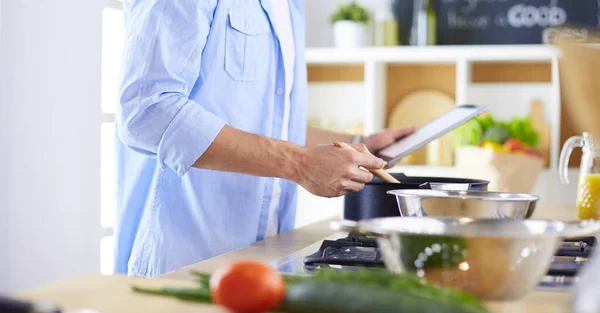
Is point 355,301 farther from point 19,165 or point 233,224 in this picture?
point 19,165

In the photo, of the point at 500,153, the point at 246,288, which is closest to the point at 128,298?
the point at 246,288

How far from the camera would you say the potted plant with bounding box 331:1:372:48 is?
4.43 m

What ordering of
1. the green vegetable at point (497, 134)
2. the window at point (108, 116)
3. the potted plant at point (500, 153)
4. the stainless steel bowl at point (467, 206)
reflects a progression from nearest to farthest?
the stainless steel bowl at point (467, 206) → the window at point (108, 116) → the potted plant at point (500, 153) → the green vegetable at point (497, 134)

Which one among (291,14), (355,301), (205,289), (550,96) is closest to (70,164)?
(291,14)

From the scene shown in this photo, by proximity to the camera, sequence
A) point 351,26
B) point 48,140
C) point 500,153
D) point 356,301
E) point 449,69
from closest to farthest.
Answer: point 356,301 → point 48,140 → point 500,153 → point 351,26 → point 449,69

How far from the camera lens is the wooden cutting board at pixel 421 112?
4484mm

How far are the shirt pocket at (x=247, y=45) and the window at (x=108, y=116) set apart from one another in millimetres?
1123

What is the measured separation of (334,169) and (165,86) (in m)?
0.38

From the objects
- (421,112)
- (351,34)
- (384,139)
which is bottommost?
(384,139)

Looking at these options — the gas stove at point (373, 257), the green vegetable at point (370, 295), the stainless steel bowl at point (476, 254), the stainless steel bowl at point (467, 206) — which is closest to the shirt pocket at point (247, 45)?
the gas stove at point (373, 257)

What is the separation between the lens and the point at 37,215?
9.07 feet

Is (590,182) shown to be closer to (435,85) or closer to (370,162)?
(370,162)

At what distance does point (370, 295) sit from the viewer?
818 millimetres

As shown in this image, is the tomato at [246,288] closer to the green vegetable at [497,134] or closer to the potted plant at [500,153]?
the potted plant at [500,153]
